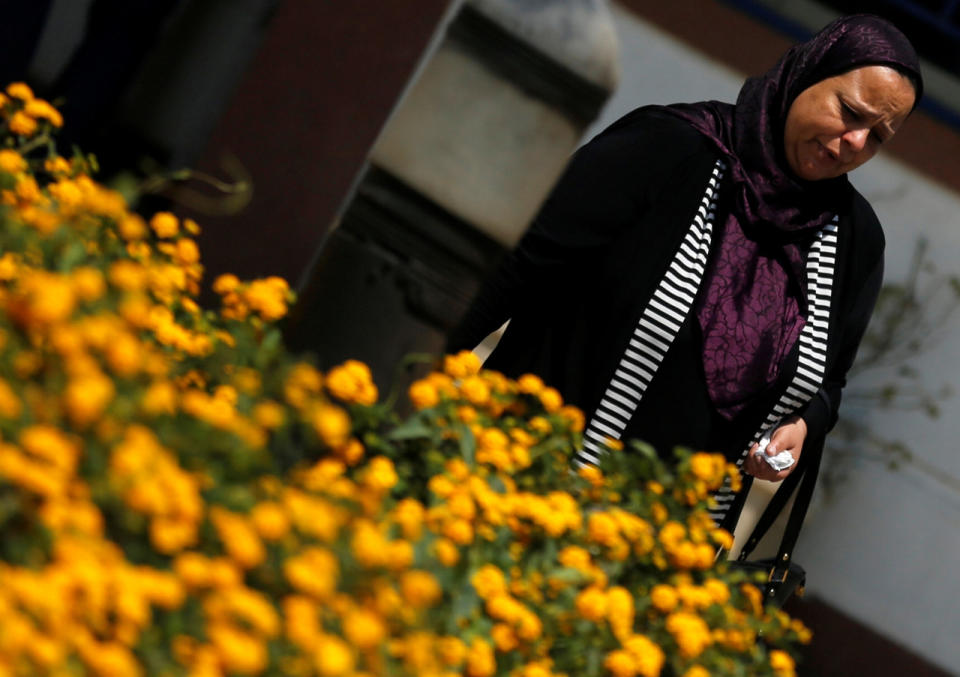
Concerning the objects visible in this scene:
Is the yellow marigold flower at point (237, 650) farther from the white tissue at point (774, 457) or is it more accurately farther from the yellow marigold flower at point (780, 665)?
the white tissue at point (774, 457)

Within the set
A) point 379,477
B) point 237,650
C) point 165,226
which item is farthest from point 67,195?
point 237,650

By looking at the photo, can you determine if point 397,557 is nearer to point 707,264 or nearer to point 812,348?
point 707,264

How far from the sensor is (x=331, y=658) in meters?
1.18

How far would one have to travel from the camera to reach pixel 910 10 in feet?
19.0

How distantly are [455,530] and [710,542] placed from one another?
0.63 m

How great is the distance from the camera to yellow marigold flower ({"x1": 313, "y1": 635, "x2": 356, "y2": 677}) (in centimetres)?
118

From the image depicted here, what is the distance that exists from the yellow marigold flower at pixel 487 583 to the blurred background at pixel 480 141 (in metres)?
0.59

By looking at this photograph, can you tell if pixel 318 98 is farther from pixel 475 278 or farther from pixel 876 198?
pixel 475 278

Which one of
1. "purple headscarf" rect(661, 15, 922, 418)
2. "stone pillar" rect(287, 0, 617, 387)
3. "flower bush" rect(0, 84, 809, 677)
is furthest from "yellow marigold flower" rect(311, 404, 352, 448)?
"purple headscarf" rect(661, 15, 922, 418)

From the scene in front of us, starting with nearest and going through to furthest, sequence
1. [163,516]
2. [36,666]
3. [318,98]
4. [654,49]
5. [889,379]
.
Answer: [36,666], [163,516], [318,98], [654,49], [889,379]

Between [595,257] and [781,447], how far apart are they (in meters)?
0.58

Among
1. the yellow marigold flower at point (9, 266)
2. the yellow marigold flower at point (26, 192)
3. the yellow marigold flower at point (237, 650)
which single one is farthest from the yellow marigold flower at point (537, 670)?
the yellow marigold flower at point (26, 192)

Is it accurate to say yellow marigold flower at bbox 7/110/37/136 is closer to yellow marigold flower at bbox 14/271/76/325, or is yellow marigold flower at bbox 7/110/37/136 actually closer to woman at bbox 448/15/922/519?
yellow marigold flower at bbox 14/271/76/325

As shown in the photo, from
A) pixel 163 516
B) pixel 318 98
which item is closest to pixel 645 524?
pixel 163 516
